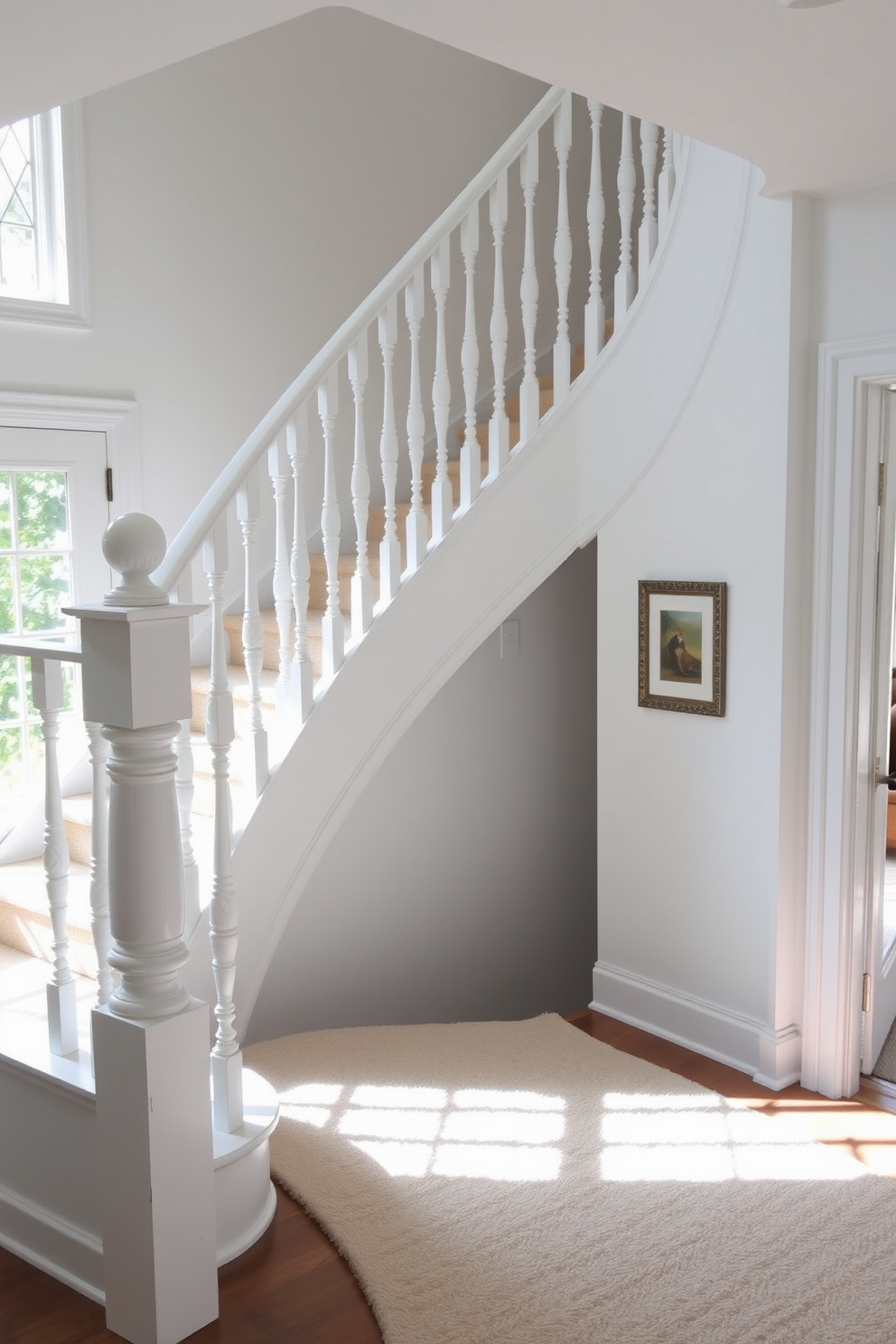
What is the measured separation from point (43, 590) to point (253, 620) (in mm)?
1337

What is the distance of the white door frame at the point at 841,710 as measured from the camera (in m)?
3.23

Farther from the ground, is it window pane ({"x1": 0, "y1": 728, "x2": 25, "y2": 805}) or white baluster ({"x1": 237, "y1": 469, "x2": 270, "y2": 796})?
white baluster ({"x1": 237, "y1": 469, "x2": 270, "y2": 796})

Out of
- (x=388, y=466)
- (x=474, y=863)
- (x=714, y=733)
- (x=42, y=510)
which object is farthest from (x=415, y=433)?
(x=474, y=863)

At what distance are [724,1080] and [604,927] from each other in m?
0.70

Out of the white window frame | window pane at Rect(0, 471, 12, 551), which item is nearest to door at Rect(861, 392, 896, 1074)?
the white window frame

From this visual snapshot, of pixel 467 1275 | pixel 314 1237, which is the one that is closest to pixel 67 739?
pixel 314 1237

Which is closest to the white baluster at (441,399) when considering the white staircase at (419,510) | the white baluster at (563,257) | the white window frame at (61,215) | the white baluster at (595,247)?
the white staircase at (419,510)

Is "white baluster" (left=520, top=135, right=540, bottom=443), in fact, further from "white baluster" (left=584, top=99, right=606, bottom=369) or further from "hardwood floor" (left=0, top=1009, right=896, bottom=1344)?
"hardwood floor" (left=0, top=1009, right=896, bottom=1344)

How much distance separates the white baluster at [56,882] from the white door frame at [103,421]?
170 centimetres

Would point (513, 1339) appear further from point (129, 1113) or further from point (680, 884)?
point (680, 884)

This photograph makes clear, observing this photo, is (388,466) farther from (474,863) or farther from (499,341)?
(474,863)

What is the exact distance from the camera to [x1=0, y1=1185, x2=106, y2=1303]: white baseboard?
2488 millimetres

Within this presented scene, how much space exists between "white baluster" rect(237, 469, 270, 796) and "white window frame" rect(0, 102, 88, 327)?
4.61 feet

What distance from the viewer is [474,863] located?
179 inches
